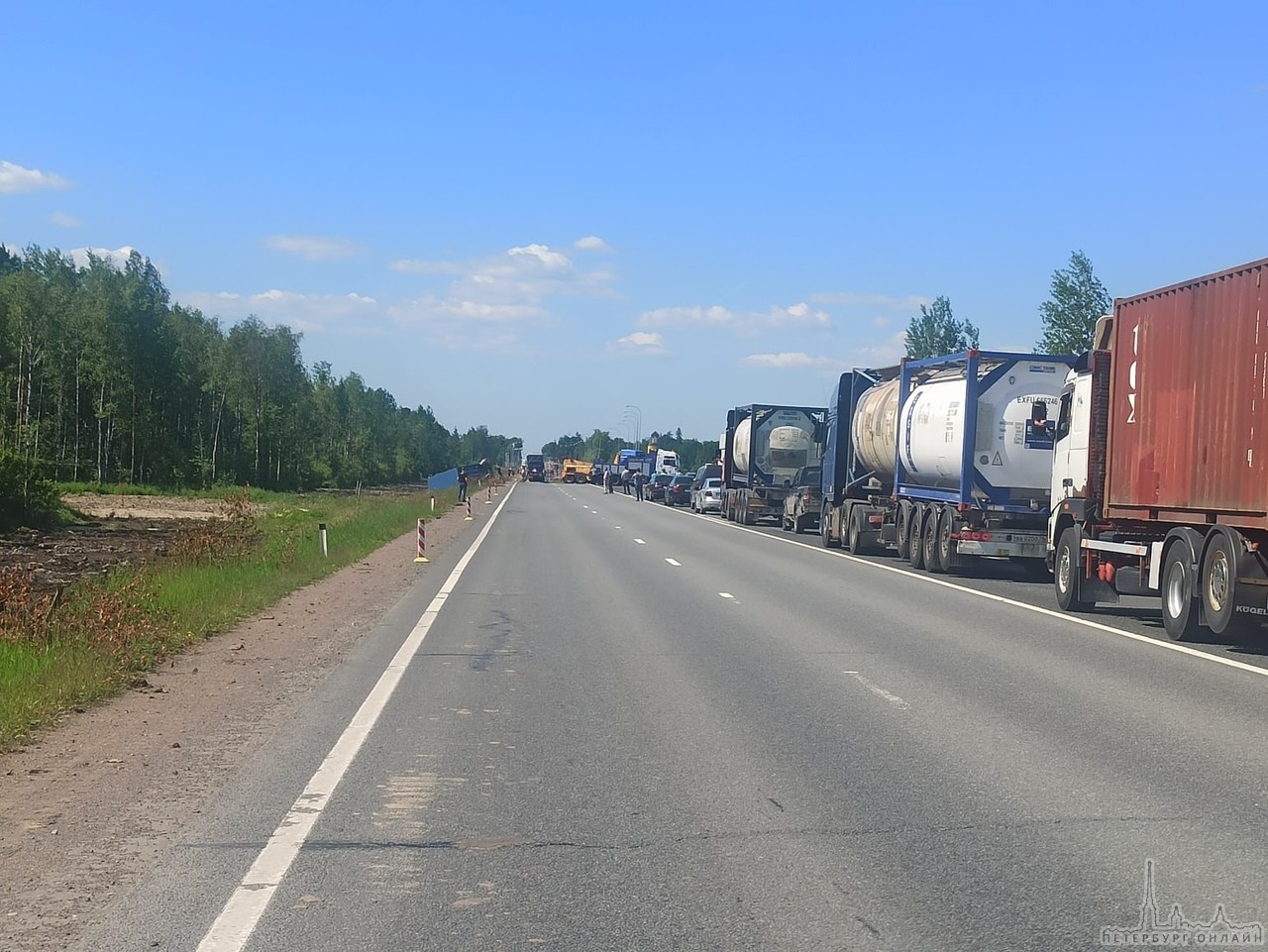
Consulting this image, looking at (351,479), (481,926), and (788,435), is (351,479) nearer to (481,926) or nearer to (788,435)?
(788,435)

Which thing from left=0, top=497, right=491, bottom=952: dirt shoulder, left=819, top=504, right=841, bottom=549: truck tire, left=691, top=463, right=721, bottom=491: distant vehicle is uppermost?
left=691, top=463, right=721, bottom=491: distant vehicle

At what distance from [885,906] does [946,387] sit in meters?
20.7

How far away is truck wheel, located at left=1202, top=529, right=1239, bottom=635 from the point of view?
1406 centimetres

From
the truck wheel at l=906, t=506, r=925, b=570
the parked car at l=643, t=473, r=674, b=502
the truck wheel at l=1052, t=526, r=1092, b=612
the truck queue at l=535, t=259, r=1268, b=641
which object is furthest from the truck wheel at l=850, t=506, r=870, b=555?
the parked car at l=643, t=473, r=674, b=502

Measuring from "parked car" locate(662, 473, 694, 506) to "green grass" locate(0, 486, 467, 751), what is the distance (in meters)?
45.2

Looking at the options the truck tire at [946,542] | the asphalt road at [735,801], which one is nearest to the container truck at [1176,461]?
the asphalt road at [735,801]

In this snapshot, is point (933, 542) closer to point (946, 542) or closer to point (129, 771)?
point (946, 542)

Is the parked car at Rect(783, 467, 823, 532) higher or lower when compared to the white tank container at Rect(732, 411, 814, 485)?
lower

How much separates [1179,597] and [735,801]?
9792 mm

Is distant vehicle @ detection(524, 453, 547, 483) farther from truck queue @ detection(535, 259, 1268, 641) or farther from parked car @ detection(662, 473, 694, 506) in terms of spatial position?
truck queue @ detection(535, 259, 1268, 641)

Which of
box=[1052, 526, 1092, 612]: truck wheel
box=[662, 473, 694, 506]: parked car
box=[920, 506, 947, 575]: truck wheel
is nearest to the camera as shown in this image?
box=[1052, 526, 1092, 612]: truck wheel

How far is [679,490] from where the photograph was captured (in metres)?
75.7

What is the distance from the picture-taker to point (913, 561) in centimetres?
2742

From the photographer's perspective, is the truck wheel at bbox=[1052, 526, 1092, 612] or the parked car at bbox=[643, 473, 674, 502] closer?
the truck wheel at bbox=[1052, 526, 1092, 612]
